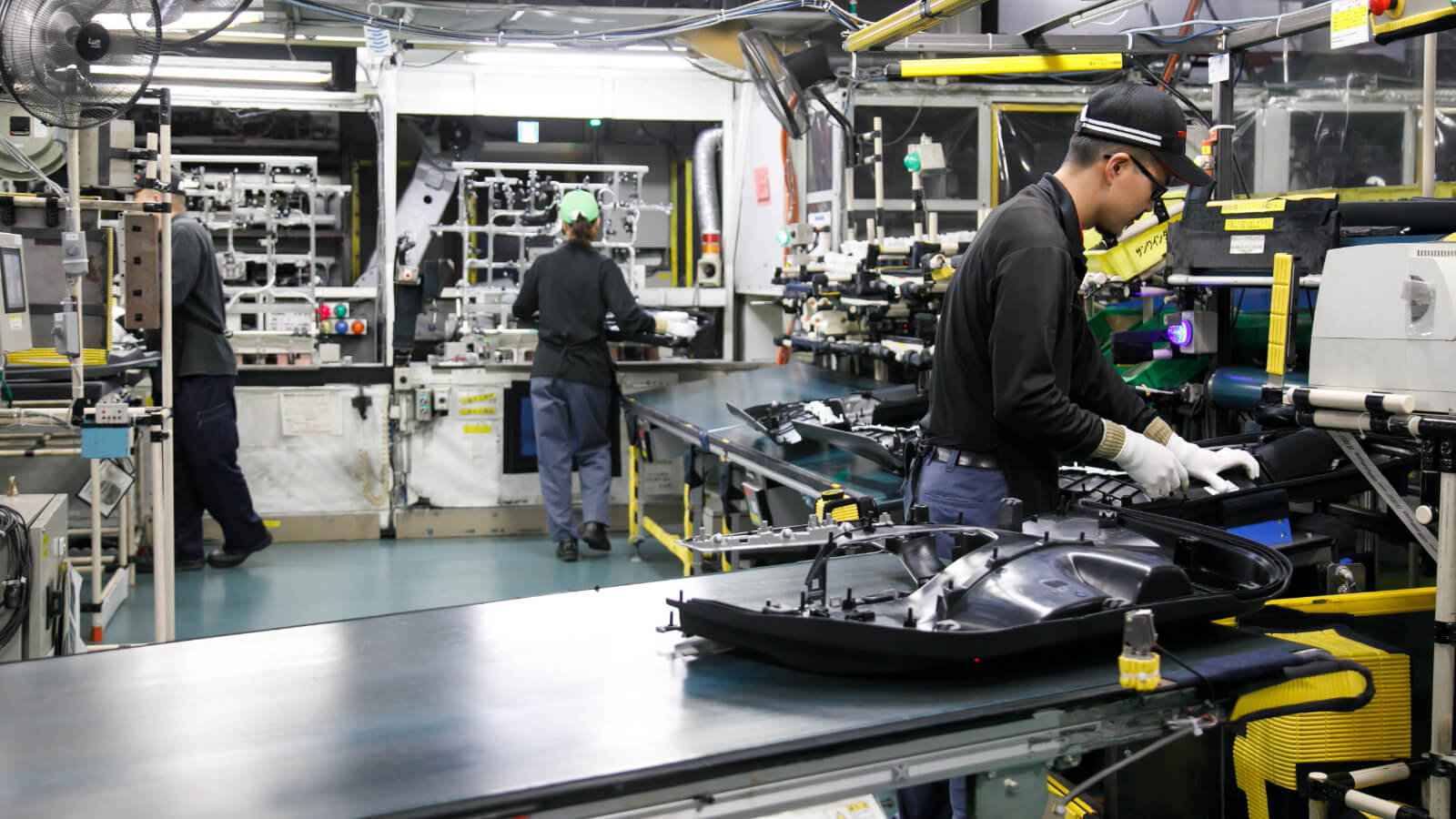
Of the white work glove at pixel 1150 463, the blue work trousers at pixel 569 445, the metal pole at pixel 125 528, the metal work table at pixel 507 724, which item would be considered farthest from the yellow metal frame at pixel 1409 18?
the metal pole at pixel 125 528

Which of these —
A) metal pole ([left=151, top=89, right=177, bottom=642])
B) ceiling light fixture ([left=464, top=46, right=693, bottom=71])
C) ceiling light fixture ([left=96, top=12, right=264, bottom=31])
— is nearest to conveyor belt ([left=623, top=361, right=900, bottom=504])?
metal pole ([left=151, top=89, right=177, bottom=642])

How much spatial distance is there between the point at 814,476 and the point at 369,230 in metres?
5.29

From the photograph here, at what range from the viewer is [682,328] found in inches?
250

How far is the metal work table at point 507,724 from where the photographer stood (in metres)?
1.31

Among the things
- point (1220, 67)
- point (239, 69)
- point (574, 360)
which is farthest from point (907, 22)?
point (239, 69)

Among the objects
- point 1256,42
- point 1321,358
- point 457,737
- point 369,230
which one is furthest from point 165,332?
point 369,230

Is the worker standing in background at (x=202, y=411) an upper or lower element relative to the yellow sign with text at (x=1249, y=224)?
lower

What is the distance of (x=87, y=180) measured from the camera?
3998 millimetres

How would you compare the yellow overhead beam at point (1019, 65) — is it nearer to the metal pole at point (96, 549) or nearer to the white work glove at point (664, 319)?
the white work glove at point (664, 319)

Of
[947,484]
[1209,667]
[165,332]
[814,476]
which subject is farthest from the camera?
[165,332]

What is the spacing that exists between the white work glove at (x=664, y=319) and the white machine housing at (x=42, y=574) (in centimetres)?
299

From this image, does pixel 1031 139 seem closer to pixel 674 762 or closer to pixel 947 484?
pixel 947 484

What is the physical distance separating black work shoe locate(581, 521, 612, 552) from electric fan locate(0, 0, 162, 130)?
3284mm

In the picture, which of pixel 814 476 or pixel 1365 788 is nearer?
pixel 1365 788
